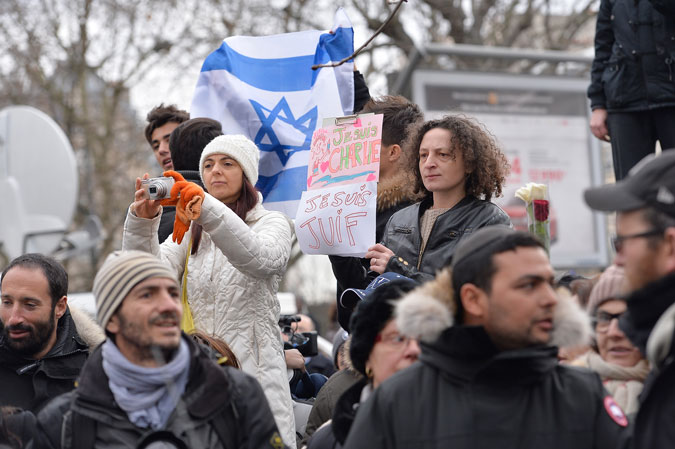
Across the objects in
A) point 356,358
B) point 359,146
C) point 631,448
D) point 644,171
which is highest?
point 359,146

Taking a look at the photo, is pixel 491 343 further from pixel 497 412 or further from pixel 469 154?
pixel 469 154

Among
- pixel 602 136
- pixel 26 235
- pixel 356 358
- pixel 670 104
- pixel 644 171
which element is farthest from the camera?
pixel 26 235

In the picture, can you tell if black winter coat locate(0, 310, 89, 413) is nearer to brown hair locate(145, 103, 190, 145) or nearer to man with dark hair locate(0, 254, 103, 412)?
man with dark hair locate(0, 254, 103, 412)

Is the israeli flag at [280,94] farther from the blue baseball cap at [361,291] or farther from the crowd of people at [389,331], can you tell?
the blue baseball cap at [361,291]

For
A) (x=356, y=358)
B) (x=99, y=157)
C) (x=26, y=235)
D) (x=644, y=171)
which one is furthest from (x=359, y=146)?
(x=99, y=157)

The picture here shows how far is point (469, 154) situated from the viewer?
507 centimetres

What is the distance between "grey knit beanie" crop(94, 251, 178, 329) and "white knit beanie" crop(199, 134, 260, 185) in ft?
4.57

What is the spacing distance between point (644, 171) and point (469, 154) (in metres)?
1.83

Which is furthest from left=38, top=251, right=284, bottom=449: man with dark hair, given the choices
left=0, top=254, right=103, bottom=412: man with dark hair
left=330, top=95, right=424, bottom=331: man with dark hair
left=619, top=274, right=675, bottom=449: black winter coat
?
left=330, top=95, right=424, bottom=331: man with dark hair

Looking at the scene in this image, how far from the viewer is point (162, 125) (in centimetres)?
709

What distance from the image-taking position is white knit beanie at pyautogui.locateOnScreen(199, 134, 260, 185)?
5297mm

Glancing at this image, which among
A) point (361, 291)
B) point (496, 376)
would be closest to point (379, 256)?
point (361, 291)

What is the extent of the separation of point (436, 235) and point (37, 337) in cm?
194

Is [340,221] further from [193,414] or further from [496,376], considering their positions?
[496,376]
